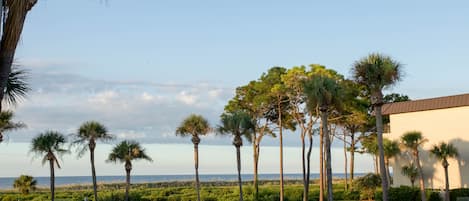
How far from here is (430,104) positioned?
34.7 metres

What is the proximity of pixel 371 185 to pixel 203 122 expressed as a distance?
11.4m

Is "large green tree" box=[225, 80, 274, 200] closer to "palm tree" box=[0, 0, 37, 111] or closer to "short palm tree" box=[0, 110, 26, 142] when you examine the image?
"short palm tree" box=[0, 110, 26, 142]

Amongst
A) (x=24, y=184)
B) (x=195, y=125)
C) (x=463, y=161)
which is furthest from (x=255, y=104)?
(x=24, y=184)

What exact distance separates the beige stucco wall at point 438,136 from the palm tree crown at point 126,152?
16323 mm

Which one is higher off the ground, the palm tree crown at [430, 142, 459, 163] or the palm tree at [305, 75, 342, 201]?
the palm tree at [305, 75, 342, 201]

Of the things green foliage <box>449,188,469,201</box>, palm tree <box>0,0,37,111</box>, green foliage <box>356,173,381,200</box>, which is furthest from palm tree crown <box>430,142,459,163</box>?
palm tree <box>0,0,37,111</box>

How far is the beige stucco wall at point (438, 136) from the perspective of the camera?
32.6 m

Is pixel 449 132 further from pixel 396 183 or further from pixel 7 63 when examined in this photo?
pixel 7 63

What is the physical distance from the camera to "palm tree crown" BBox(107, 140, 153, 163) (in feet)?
110

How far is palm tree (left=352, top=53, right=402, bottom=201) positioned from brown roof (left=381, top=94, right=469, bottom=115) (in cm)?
1332

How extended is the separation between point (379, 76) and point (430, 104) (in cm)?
1498

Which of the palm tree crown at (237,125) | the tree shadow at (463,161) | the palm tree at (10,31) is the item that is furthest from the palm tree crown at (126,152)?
the palm tree at (10,31)

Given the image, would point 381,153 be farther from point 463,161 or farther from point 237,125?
point 463,161

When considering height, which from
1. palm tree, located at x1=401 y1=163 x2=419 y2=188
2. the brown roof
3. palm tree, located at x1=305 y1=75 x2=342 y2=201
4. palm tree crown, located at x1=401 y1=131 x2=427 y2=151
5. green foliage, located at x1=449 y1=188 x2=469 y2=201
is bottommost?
green foliage, located at x1=449 y1=188 x2=469 y2=201
